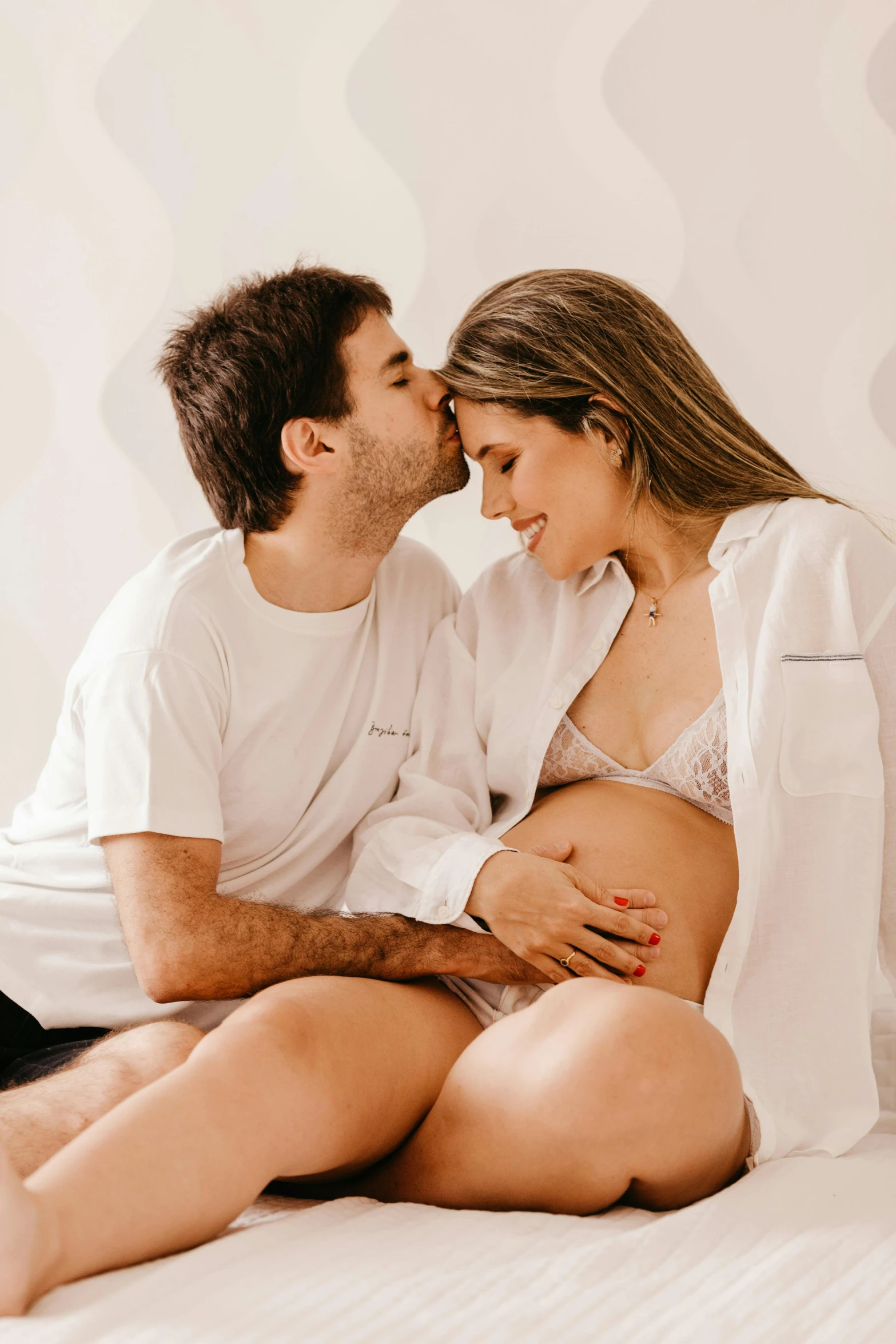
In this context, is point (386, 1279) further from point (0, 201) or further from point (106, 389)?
point (0, 201)

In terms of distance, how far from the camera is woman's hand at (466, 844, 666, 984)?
4.06 feet

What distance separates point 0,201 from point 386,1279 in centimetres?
197

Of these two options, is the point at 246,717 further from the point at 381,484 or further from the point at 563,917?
the point at 563,917

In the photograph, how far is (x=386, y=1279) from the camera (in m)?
0.81

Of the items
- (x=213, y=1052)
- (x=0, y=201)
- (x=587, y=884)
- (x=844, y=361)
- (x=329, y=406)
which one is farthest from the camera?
(x=0, y=201)

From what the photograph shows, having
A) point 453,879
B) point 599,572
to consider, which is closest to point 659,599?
point 599,572

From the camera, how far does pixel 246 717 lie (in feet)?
4.79

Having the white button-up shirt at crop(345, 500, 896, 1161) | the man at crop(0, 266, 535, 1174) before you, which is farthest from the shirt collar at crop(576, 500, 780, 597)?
the man at crop(0, 266, 535, 1174)

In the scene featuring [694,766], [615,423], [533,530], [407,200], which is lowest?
[694,766]

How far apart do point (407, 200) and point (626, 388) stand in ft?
2.39

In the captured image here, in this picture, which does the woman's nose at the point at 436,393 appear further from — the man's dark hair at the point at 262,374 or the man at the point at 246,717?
the man's dark hair at the point at 262,374

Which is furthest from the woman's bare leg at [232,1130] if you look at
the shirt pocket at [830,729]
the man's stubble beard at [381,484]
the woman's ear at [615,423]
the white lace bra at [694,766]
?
the woman's ear at [615,423]

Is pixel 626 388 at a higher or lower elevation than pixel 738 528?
higher

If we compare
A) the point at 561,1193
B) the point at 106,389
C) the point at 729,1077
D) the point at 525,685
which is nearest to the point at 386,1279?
the point at 561,1193
